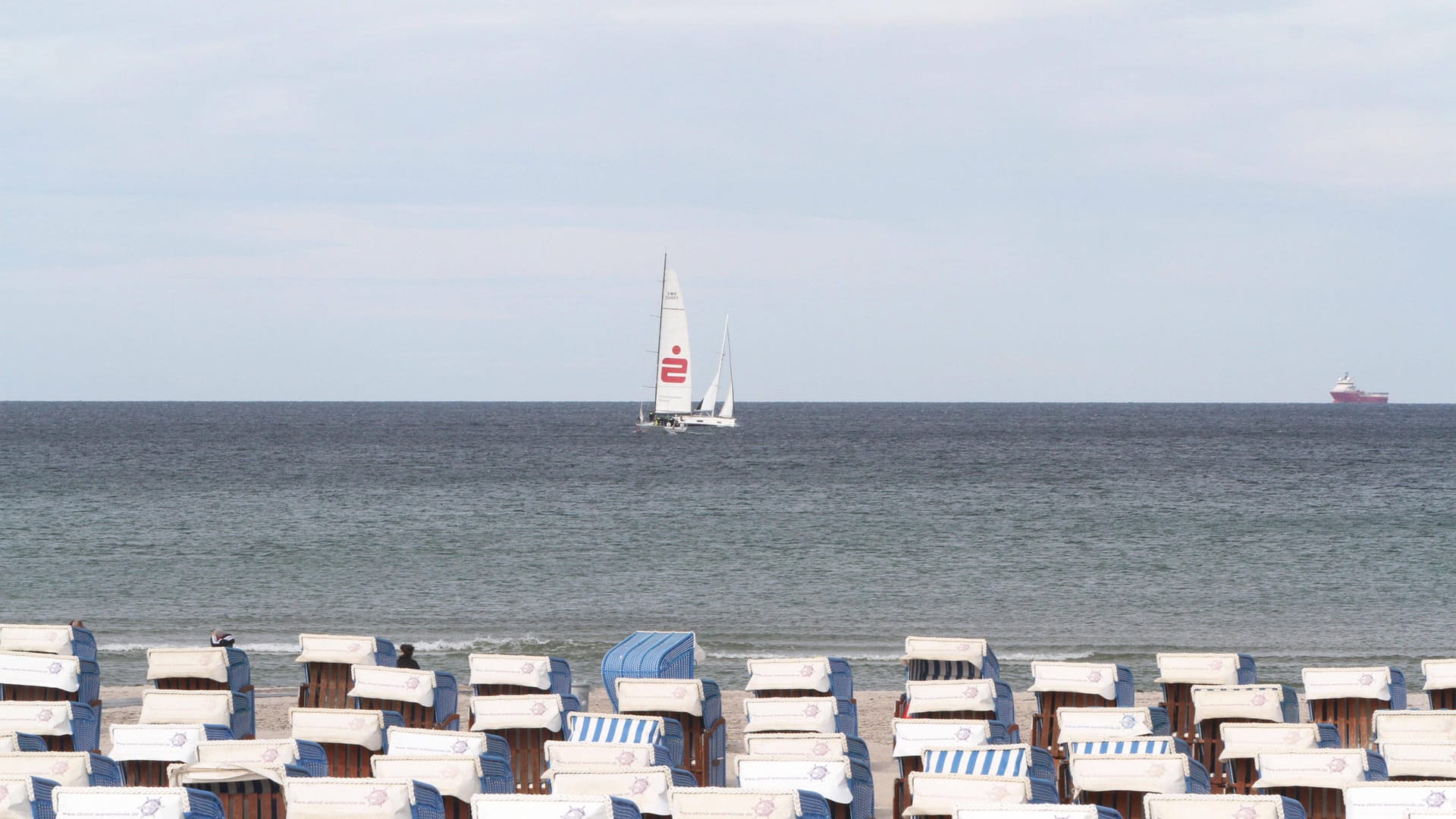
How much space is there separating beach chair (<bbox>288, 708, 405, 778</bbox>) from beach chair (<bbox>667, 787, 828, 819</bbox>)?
306 cm

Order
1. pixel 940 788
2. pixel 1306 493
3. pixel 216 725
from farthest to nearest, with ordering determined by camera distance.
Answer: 1. pixel 1306 493
2. pixel 216 725
3. pixel 940 788

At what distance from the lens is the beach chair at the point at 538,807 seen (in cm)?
586

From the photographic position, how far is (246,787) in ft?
23.4

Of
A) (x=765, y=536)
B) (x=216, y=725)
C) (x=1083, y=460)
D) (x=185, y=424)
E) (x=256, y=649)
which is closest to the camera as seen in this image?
(x=216, y=725)

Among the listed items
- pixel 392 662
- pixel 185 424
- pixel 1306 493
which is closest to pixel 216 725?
pixel 392 662

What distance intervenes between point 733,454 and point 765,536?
170 ft

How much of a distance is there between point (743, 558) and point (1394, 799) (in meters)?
31.9

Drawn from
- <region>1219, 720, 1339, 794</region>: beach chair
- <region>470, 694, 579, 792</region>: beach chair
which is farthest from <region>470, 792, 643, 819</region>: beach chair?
<region>1219, 720, 1339, 794</region>: beach chair

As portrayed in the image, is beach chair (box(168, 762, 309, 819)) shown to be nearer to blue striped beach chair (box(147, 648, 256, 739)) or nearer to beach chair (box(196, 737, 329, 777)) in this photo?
beach chair (box(196, 737, 329, 777))

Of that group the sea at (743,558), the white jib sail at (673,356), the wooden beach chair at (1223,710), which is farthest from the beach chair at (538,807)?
the white jib sail at (673,356)

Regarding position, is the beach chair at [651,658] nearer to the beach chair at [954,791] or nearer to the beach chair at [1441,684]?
the beach chair at [954,791]

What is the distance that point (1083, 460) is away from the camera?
90.6 m

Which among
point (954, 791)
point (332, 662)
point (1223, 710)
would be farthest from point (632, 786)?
point (332, 662)

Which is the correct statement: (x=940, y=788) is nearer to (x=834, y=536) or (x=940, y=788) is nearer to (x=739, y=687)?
(x=739, y=687)
